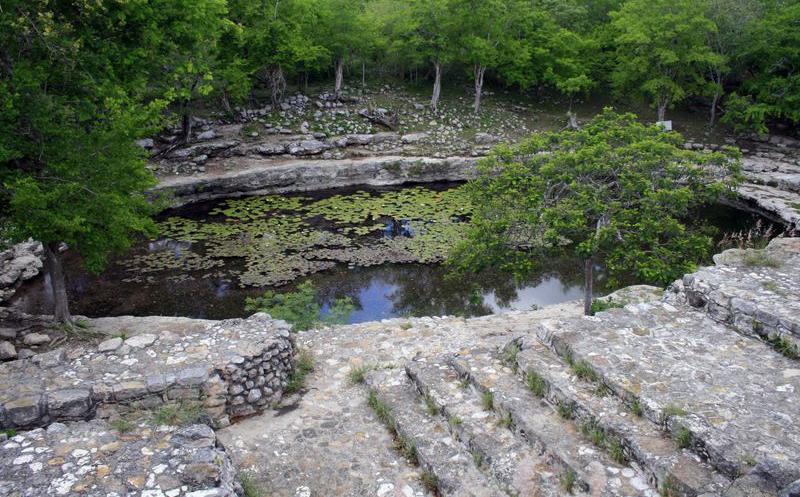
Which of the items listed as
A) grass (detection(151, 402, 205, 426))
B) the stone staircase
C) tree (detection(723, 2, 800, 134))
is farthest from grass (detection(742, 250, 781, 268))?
tree (detection(723, 2, 800, 134))

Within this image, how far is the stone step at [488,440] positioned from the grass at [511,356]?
73 cm

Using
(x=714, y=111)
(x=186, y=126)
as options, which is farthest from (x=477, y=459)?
(x=714, y=111)

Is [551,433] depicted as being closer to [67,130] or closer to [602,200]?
[602,200]

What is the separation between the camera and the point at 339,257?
17.4 meters

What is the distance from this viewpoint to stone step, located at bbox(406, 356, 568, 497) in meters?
6.22

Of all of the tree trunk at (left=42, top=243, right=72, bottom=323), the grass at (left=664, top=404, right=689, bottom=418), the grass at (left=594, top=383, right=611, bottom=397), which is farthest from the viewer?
the tree trunk at (left=42, top=243, right=72, bottom=323)

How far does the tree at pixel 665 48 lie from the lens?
27114 millimetres

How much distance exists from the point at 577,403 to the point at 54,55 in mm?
9641

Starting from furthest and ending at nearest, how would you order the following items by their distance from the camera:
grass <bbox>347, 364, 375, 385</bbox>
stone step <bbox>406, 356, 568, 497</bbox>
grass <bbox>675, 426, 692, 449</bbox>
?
grass <bbox>347, 364, 375, 385</bbox>, stone step <bbox>406, 356, 568, 497</bbox>, grass <bbox>675, 426, 692, 449</bbox>

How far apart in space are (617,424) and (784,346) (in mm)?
3146

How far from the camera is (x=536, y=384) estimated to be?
7625mm

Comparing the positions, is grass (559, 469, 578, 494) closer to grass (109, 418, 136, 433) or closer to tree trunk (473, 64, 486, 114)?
grass (109, 418, 136, 433)

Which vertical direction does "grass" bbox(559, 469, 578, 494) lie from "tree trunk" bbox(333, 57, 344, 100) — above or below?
below

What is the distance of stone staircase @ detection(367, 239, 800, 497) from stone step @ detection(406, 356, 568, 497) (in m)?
0.02
